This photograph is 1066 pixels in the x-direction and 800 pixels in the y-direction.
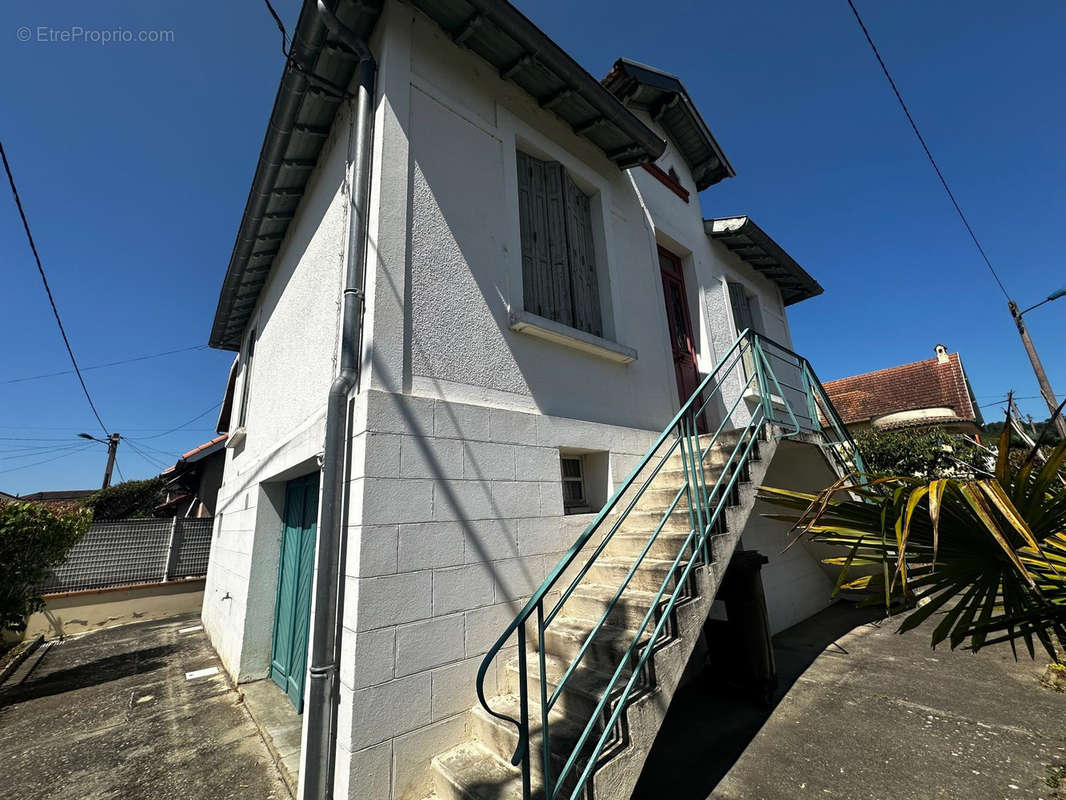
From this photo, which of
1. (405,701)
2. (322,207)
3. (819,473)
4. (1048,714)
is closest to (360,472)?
(405,701)

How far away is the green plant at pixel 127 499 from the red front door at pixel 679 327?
694 inches

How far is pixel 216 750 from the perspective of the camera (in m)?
3.58

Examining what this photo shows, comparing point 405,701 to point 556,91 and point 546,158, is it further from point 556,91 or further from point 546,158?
point 556,91

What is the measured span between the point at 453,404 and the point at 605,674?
6.36 ft

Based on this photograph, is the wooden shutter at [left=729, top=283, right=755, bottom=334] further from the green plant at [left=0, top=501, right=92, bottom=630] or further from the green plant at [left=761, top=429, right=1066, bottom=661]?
the green plant at [left=0, top=501, right=92, bottom=630]

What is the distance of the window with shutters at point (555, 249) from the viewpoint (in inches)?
169

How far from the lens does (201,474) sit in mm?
13523

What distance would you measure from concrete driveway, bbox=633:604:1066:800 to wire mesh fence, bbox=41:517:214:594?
1054 centimetres

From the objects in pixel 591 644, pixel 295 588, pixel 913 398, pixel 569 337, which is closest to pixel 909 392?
pixel 913 398

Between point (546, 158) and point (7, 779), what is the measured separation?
687cm

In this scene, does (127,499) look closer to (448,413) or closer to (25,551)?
(25,551)

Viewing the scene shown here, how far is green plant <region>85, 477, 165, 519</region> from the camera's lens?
1455 centimetres

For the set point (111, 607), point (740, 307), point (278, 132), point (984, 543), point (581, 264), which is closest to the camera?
point (984, 543)

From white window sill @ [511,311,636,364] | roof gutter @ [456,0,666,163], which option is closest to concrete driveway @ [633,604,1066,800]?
white window sill @ [511,311,636,364]
